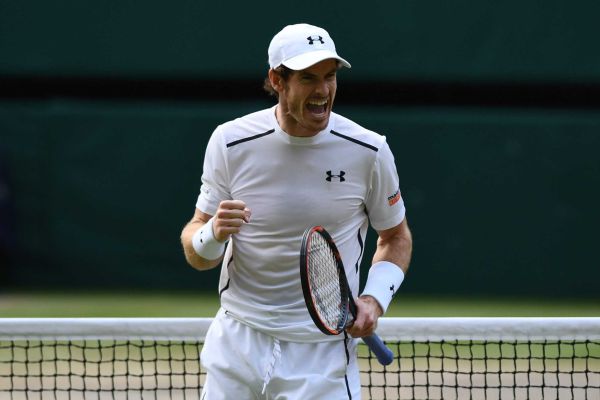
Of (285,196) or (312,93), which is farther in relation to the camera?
(285,196)

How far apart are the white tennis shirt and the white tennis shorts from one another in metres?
0.04

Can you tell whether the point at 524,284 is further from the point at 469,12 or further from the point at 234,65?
the point at 234,65

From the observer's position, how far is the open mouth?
3.65 metres

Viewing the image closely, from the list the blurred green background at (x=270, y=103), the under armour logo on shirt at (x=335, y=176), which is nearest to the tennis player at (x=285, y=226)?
the under armour logo on shirt at (x=335, y=176)

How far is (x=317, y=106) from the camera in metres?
3.66

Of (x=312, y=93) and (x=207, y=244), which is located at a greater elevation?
(x=312, y=93)

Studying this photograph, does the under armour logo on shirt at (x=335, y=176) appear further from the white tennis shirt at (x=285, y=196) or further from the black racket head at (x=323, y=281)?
the black racket head at (x=323, y=281)

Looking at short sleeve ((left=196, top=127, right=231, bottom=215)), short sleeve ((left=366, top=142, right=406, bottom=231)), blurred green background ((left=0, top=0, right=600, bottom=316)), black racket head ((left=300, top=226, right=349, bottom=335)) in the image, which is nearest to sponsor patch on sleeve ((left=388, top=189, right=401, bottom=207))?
short sleeve ((left=366, top=142, right=406, bottom=231))

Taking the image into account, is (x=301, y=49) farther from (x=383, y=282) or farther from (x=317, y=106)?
(x=383, y=282)

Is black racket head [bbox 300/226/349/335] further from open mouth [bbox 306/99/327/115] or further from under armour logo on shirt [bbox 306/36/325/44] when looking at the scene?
under armour logo on shirt [bbox 306/36/325/44]

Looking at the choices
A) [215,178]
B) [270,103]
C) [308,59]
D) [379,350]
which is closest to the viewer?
[308,59]

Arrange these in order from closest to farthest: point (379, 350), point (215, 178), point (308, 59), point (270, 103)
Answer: point (308, 59) → point (379, 350) → point (215, 178) → point (270, 103)

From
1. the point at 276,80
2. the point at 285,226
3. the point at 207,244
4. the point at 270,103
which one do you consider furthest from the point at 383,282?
the point at 270,103

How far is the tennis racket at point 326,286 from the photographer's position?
3414 mm
